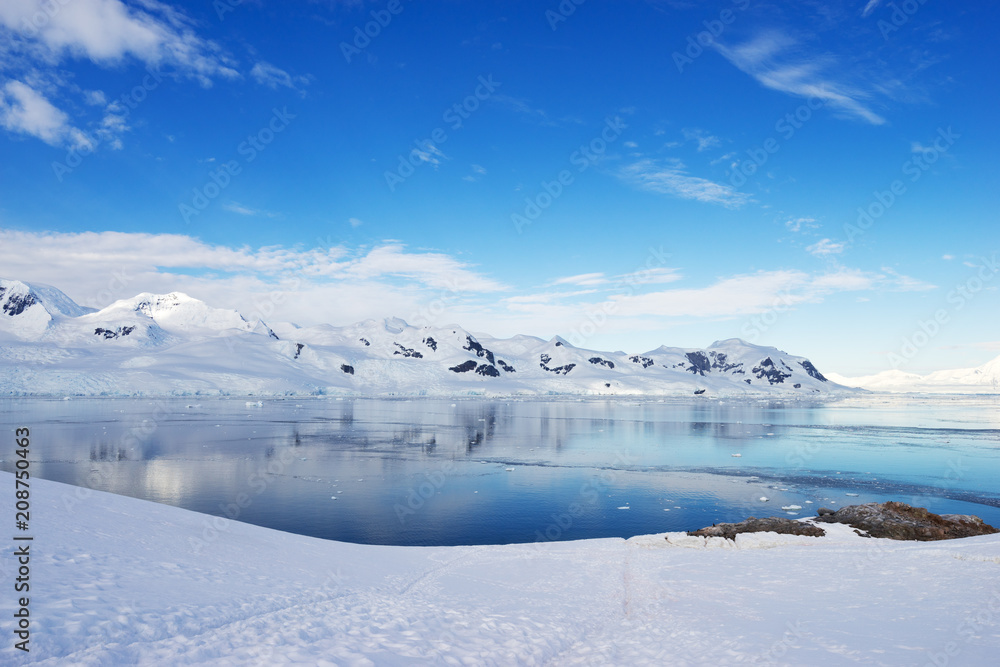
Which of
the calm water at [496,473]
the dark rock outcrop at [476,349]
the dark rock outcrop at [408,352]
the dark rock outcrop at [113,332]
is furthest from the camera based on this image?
the dark rock outcrop at [476,349]

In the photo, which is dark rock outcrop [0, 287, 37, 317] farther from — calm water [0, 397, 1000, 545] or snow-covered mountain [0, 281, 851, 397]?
calm water [0, 397, 1000, 545]

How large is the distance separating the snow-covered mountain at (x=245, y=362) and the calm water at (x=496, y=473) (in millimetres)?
39353

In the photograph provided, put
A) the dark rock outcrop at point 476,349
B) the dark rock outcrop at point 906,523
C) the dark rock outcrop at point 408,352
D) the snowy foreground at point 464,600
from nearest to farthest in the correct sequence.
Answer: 1. the snowy foreground at point 464,600
2. the dark rock outcrop at point 906,523
3. the dark rock outcrop at point 408,352
4. the dark rock outcrop at point 476,349

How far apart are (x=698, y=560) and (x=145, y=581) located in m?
11.9

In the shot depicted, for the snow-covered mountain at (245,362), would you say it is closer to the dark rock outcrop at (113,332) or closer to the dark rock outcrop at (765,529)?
the dark rock outcrop at (113,332)

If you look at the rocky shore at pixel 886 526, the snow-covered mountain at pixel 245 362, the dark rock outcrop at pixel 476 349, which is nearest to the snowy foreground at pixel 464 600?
the rocky shore at pixel 886 526

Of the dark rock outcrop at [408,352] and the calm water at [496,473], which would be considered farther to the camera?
the dark rock outcrop at [408,352]

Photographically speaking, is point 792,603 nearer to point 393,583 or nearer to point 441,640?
point 441,640

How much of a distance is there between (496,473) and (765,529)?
15982 millimetres

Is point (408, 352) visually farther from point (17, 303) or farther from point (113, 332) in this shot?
point (17, 303)

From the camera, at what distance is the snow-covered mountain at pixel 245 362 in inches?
3625

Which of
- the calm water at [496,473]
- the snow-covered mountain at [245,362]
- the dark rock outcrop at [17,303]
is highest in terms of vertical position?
the dark rock outcrop at [17,303]

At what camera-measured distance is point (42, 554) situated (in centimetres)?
871

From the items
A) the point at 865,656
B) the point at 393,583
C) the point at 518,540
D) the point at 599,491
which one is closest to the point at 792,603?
the point at 865,656
